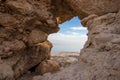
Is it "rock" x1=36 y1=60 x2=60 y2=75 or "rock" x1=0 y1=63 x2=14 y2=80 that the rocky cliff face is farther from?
"rock" x1=36 y1=60 x2=60 y2=75

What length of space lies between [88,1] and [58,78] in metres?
4.62

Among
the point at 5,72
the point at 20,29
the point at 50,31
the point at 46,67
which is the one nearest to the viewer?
the point at 5,72

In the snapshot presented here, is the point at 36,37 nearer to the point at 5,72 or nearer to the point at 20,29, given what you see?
the point at 20,29

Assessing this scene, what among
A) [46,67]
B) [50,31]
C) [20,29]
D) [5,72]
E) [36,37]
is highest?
[20,29]

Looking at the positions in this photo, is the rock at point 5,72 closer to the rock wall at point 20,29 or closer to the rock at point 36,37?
the rock wall at point 20,29

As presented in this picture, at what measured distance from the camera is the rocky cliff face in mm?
5340

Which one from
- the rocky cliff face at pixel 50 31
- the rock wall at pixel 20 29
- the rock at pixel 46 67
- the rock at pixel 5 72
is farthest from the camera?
the rock at pixel 46 67

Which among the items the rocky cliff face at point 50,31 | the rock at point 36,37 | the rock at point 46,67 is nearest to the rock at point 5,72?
the rocky cliff face at point 50,31

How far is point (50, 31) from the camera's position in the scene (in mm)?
10820

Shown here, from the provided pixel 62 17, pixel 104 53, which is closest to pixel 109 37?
pixel 104 53

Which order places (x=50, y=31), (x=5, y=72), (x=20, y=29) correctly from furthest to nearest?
1. (x=50, y=31)
2. (x=20, y=29)
3. (x=5, y=72)

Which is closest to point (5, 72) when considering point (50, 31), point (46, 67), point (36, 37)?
point (36, 37)

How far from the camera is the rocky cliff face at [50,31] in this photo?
17.5ft

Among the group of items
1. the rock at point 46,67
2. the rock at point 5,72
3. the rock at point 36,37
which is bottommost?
the rock at point 46,67
